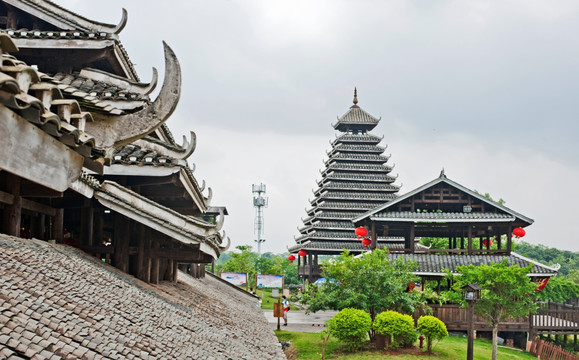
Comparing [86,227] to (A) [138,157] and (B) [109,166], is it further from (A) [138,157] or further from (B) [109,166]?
(B) [109,166]

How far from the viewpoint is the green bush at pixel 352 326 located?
2650 cm

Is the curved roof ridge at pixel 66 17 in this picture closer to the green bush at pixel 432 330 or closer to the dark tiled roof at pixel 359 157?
the green bush at pixel 432 330

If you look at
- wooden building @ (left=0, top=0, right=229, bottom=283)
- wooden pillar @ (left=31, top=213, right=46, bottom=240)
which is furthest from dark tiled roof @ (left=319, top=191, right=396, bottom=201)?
wooden pillar @ (left=31, top=213, right=46, bottom=240)

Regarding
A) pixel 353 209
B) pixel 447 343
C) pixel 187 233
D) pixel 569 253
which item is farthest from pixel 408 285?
pixel 569 253

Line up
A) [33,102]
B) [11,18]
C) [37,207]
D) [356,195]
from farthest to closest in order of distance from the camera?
[356,195] → [11,18] → [37,207] → [33,102]

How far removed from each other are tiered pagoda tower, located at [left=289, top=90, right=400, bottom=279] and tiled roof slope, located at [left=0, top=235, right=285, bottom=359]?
149 feet

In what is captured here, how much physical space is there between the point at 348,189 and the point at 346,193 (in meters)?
0.39

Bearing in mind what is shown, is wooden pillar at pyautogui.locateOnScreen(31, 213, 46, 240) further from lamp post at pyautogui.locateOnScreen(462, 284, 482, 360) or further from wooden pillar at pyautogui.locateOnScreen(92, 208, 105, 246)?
lamp post at pyautogui.locateOnScreen(462, 284, 482, 360)

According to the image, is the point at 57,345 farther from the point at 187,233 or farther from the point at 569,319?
the point at 569,319

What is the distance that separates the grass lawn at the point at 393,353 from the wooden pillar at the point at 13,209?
19.8 meters

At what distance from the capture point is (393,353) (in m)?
26.7

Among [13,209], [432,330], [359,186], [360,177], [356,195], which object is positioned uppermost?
[360,177]

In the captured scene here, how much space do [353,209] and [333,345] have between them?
1078 inches

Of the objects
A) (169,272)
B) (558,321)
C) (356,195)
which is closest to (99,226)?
(169,272)
